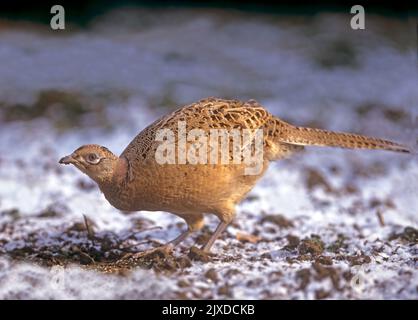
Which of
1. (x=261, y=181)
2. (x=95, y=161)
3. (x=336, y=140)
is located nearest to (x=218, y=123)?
(x=95, y=161)

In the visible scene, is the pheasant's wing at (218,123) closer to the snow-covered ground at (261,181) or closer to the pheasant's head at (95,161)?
the pheasant's head at (95,161)

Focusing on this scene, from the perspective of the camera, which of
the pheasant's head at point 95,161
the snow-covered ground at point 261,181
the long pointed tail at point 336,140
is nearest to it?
the snow-covered ground at point 261,181

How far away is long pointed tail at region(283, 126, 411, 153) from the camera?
229 inches

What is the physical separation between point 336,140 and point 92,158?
2.37m

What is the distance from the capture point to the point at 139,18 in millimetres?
13500

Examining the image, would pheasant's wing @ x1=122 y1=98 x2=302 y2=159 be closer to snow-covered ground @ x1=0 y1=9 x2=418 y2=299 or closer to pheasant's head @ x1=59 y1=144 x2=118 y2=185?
pheasant's head @ x1=59 y1=144 x2=118 y2=185

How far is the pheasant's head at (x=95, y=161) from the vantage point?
508 cm

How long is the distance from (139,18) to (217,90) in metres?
3.74

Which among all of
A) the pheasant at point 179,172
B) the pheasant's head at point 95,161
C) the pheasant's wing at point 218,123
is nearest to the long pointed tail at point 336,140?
the pheasant's wing at point 218,123

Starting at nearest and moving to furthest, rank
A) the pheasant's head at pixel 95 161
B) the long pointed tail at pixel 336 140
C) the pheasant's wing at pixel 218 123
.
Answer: the pheasant's head at pixel 95 161
the pheasant's wing at pixel 218 123
the long pointed tail at pixel 336 140

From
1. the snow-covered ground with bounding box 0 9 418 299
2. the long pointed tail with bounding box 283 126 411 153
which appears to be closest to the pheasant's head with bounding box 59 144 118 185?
the snow-covered ground with bounding box 0 9 418 299

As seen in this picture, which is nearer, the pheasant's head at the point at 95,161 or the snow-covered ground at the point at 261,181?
the snow-covered ground at the point at 261,181

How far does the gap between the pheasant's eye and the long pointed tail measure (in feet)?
6.09

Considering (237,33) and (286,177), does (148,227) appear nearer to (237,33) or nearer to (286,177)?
(286,177)
